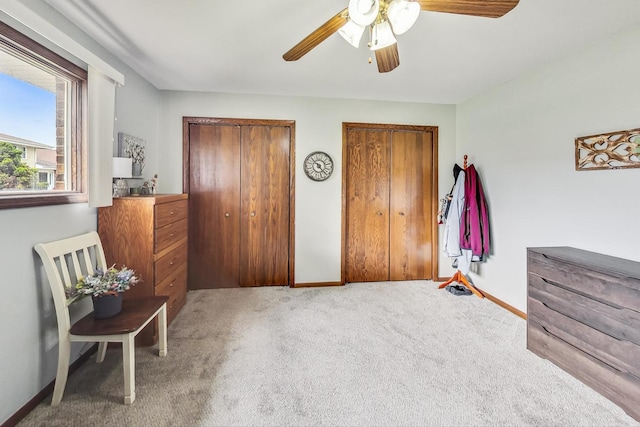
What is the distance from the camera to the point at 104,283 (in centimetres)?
179

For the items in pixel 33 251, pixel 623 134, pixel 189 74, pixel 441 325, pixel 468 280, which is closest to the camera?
pixel 33 251

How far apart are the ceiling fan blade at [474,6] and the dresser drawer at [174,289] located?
2580 mm

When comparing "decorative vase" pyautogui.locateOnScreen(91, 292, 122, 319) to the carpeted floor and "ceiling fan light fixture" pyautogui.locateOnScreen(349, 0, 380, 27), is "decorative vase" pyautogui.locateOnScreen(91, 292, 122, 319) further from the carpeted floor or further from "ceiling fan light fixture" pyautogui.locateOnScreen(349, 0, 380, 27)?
"ceiling fan light fixture" pyautogui.locateOnScreen(349, 0, 380, 27)

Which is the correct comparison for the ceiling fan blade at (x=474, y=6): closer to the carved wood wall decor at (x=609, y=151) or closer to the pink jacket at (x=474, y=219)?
the carved wood wall decor at (x=609, y=151)

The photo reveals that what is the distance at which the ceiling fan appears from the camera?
1.27 m

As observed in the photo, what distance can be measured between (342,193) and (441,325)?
1847mm

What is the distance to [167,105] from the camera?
3393mm

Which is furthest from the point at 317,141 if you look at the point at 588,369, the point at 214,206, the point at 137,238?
the point at 588,369

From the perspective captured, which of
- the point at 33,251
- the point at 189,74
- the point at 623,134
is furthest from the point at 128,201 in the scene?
the point at 623,134

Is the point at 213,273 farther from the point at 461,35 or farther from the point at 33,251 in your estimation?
the point at 461,35

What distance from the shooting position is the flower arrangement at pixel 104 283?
5.74ft

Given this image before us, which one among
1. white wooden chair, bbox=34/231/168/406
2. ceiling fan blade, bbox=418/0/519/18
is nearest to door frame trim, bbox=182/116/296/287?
white wooden chair, bbox=34/231/168/406

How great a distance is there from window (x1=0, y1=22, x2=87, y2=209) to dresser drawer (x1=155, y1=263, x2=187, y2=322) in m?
0.89

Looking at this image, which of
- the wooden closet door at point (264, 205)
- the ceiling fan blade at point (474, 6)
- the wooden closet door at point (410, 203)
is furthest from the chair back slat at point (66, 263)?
the wooden closet door at point (410, 203)
